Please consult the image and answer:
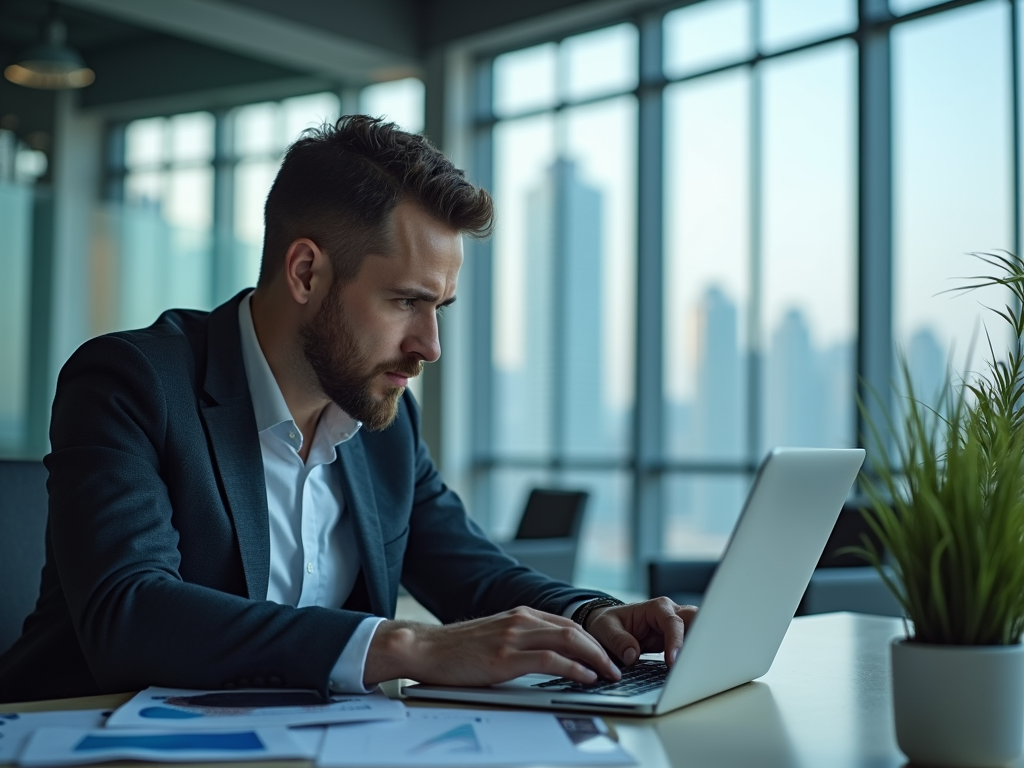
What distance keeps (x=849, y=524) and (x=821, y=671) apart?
126 inches

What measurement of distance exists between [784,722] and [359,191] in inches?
40.4

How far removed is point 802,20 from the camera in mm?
6254

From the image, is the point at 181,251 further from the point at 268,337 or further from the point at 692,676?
the point at 692,676

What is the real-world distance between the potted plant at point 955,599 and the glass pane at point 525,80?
22.8 ft

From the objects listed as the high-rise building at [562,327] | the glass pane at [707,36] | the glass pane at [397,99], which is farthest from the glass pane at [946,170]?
the glass pane at [397,99]

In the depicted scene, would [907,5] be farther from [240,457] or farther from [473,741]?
[473,741]

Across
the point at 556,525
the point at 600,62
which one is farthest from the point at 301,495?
the point at 600,62

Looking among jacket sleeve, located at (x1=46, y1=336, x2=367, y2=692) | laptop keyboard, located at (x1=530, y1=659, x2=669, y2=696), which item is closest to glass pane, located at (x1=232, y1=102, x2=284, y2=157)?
jacket sleeve, located at (x1=46, y1=336, x2=367, y2=692)

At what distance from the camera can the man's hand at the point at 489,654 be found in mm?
1176

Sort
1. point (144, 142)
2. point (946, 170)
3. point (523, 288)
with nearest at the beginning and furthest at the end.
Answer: point (946, 170), point (144, 142), point (523, 288)

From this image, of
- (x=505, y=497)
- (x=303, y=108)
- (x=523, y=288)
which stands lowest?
(x=505, y=497)

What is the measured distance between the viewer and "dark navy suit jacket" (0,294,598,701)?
48.3 inches

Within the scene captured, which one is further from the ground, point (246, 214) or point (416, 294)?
point (246, 214)

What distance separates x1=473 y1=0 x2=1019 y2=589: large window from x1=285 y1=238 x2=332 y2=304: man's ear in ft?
14.0
